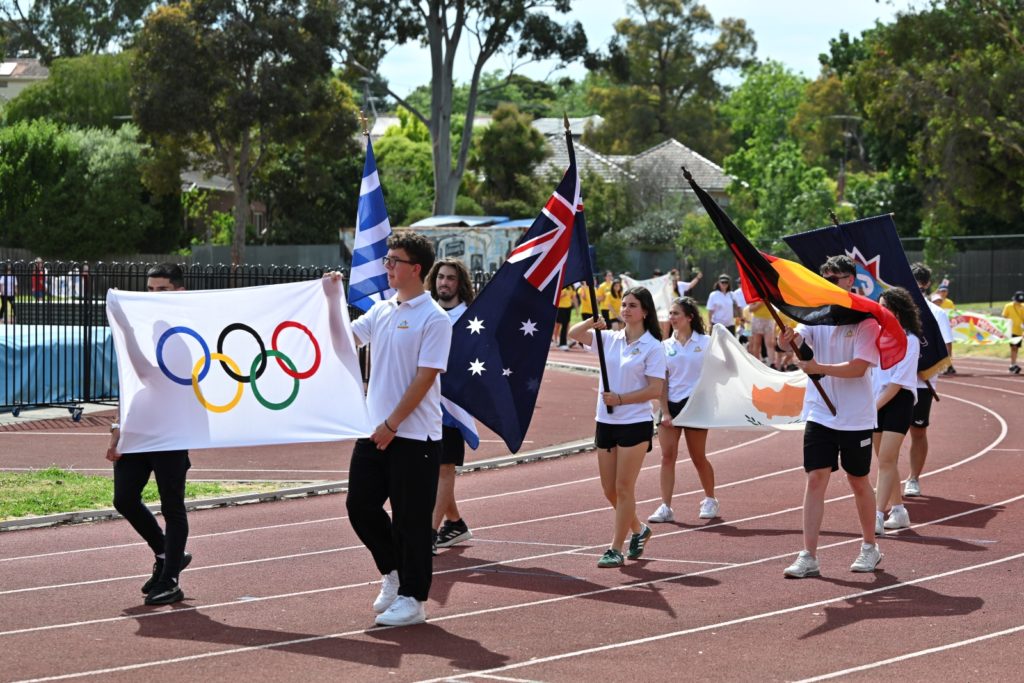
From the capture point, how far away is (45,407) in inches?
786

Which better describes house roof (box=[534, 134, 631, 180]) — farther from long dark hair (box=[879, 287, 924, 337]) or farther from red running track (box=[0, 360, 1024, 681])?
long dark hair (box=[879, 287, 924, 337])

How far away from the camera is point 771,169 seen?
202ft

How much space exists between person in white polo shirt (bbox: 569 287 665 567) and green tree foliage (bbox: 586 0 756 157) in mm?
83193

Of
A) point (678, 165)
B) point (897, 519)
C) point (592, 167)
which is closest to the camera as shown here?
point (897, 519)

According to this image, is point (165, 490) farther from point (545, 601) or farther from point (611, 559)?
point (611, 559)

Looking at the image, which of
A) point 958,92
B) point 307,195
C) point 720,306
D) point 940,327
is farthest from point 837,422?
point 307,195

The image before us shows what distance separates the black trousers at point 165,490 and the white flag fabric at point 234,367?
189 millimetres

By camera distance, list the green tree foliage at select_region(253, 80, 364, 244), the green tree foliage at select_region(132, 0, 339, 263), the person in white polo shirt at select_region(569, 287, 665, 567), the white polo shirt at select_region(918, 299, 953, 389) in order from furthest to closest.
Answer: the green tree foliage at select_region(253, 80, 364, 244), the green tree foliage at select_region(132, 0, 339, 263), the white polo shirt at select_region(918, 299, 953, 389), the person in white polo shirt at select_region(569, 287, 665, 567)

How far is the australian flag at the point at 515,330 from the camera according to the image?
30.8 feet

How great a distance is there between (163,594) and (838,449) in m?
4.34

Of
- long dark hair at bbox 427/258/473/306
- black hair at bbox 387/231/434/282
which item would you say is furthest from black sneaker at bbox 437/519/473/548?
black hair at bbox 387/231/434/282

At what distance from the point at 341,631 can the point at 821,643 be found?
8.38 feet

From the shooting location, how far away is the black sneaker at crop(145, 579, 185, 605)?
27.7 ft

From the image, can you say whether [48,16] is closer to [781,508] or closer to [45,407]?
[45,407]
